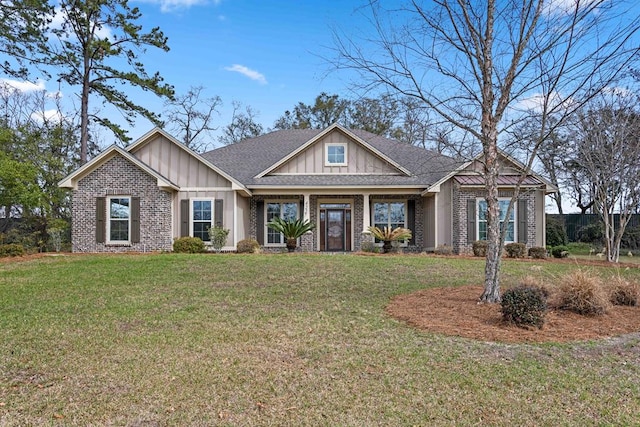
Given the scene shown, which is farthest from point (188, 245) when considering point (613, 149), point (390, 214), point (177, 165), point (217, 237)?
point (613, 149)

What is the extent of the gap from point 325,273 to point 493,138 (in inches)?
187

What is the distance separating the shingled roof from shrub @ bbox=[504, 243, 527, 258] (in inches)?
136

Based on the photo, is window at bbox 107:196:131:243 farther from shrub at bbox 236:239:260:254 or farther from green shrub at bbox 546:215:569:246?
green shrub at bbox 546:215:569:246

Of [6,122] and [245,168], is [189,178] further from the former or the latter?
[6,122]

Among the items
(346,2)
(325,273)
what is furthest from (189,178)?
(346,2)

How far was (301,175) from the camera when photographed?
56.9 ft

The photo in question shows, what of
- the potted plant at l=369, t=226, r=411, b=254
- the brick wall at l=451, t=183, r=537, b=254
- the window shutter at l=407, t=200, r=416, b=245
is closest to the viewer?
the potted plant at l=369, t=226, r=411, b=254

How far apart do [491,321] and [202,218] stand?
1229cm

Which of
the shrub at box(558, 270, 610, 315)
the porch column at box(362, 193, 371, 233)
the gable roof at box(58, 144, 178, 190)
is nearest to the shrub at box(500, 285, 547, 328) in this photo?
the shrub at box(558, 270, 610, 315)

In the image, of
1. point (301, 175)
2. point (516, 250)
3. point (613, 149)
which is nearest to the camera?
point (613, 149)

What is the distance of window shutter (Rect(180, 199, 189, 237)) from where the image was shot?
15891 millimetres

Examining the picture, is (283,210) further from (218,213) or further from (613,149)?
(613,149)

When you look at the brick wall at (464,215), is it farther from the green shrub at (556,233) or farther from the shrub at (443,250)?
the green shrub at (556,233)

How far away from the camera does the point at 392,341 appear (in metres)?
5.00
